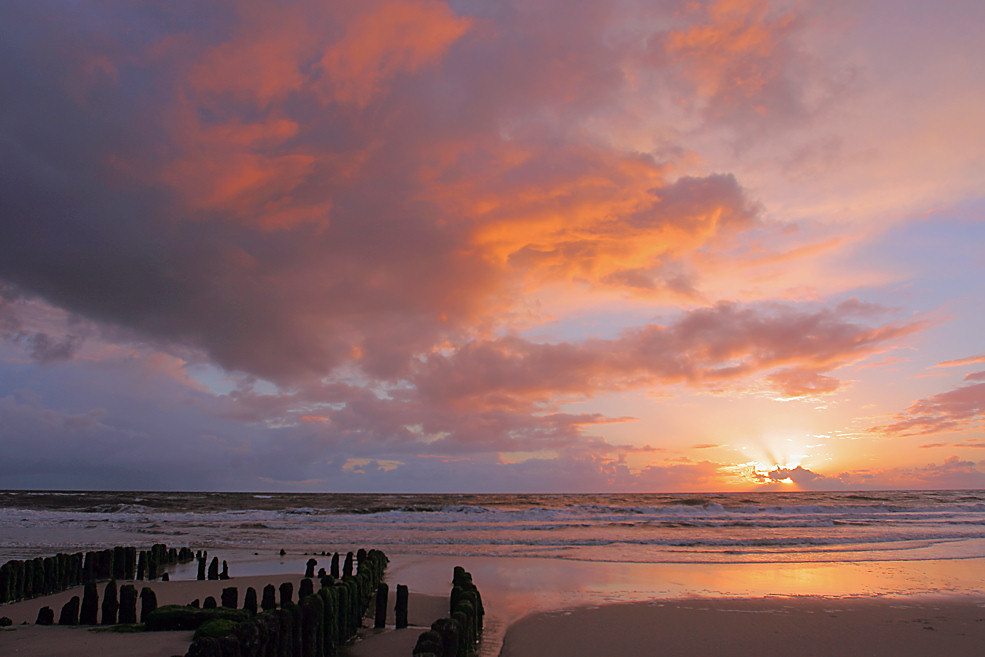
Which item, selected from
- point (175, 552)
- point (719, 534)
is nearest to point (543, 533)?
point (719, 534)

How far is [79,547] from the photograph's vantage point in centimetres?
2159

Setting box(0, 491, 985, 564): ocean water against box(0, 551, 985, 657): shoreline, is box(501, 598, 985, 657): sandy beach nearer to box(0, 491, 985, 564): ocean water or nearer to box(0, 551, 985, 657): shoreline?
box(0, 551, 985, 657): shoreline

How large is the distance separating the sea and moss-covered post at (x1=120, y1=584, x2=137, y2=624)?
5311 millimetres

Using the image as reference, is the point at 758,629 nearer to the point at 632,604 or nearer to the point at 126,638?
the point at 632,604

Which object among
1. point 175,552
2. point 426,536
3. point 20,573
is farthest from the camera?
point 426,536

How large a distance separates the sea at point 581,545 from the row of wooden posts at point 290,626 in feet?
6.99

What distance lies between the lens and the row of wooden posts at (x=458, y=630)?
5199 mm

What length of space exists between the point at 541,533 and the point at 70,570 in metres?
18.9

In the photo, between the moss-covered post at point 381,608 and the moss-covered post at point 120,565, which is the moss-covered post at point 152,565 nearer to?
the moss-covered post at point 120,565

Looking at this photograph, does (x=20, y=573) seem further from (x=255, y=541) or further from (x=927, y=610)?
(x=927, y=610)

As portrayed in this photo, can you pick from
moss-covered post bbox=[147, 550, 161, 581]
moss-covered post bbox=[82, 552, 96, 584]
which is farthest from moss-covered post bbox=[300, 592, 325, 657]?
moss-covered post bbox=[147, 550, 161, 581]

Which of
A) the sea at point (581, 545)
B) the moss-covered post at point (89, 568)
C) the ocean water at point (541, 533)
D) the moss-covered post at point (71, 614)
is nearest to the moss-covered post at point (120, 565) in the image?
the moss-covered post at point (89, 568)

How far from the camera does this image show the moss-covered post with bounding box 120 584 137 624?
878 cm

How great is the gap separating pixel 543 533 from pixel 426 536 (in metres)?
5.54
